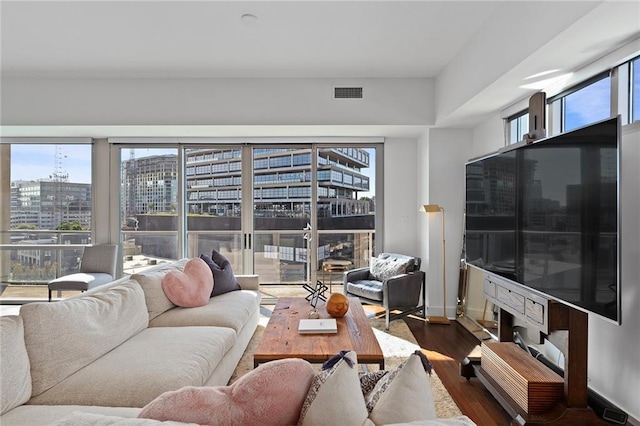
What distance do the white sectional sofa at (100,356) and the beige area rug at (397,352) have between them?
1.34 feet

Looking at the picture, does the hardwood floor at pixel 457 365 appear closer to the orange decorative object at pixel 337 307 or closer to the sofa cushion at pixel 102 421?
the orange decorative object at pixel 337 307

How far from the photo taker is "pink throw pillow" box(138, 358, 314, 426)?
89cm

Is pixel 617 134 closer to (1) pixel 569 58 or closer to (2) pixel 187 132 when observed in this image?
(1) pixel 569 58

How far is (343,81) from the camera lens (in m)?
4.25

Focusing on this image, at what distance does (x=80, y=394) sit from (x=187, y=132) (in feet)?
11.6

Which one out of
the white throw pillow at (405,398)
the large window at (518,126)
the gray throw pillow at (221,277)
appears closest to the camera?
the white throw pillow at (405,398)

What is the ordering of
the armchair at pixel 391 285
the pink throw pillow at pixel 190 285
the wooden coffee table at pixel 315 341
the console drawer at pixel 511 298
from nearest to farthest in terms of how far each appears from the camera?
1. the wooden coffee table at pixel 315 341
2. the console drawer at pixel 511 298
3. the pink throw pillow at pixel 190 285
4. the armchair at pixel 391 285

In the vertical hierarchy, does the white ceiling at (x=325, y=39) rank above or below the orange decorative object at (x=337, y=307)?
above

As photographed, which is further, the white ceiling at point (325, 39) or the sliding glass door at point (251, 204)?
the sliding glass door at point (251, 204)

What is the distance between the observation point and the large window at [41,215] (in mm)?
5117

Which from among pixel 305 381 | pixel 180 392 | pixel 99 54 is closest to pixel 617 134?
pixel 305 381

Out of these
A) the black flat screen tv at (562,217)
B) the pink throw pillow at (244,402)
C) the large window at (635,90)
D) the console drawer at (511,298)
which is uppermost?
the large window at (635,90)

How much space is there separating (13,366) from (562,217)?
113 inches

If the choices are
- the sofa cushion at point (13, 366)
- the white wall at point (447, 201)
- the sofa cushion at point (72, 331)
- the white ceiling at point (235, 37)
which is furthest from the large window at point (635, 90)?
the sofa cushion at point (13, 366)
